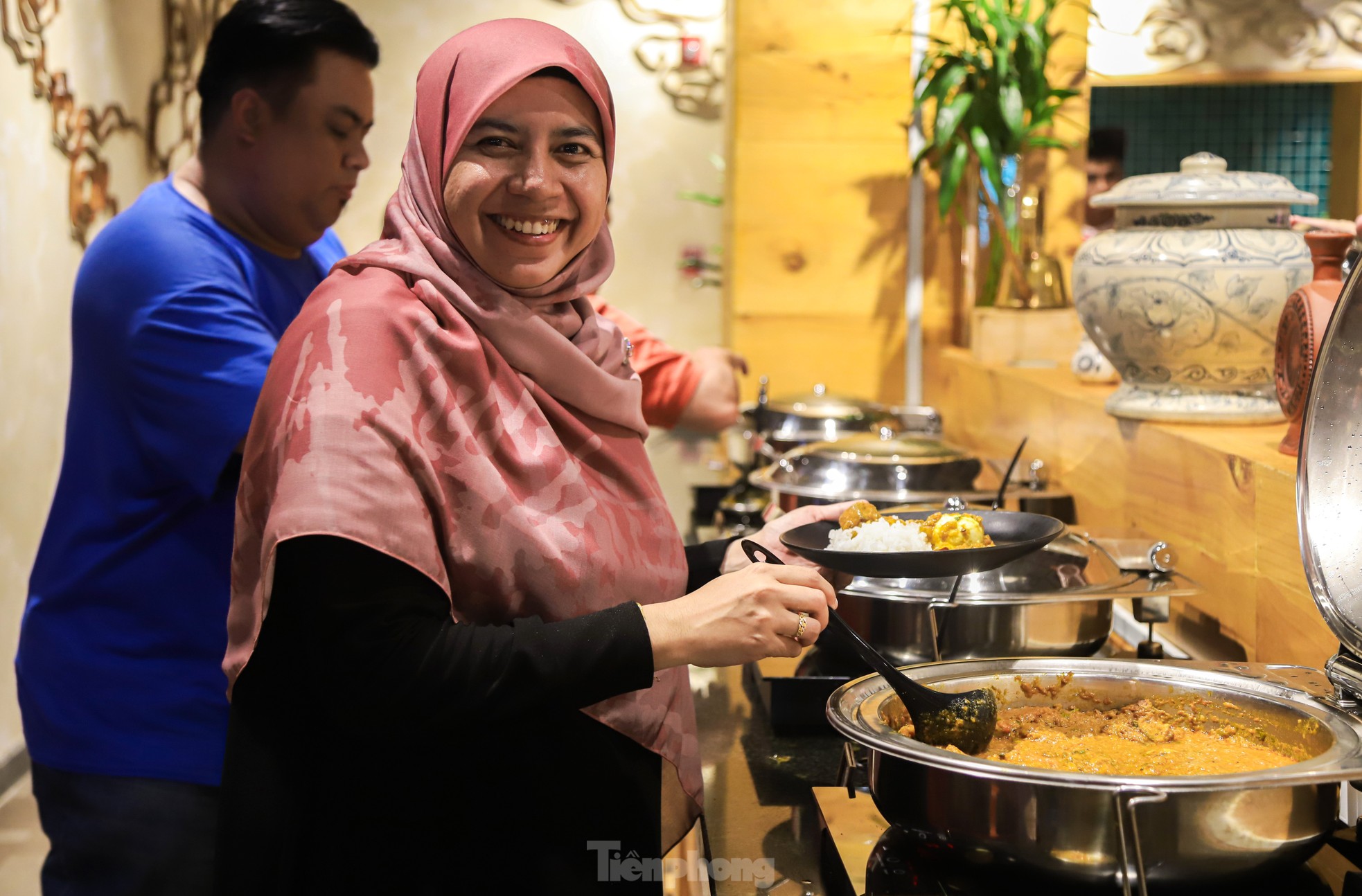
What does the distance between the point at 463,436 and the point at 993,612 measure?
575 mm

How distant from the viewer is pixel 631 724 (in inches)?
44.1

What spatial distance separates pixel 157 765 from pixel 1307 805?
4.11 ft

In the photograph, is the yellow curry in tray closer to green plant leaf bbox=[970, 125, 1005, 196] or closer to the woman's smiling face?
the woman's smiling face

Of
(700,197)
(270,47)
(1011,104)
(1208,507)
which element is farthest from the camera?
(700,197)

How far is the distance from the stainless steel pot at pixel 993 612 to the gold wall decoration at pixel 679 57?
15.2ft

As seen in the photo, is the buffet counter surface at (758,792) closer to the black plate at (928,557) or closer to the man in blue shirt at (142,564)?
the black plate at (928,557)

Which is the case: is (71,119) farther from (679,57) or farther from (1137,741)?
(1137,741)

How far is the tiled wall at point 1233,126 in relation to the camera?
502 centimetres

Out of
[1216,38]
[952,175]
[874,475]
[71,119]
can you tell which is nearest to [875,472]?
[874,475]

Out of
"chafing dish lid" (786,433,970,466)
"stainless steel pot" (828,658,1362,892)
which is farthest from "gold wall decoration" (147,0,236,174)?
"stainless steel pot" (828,658,1362,892)

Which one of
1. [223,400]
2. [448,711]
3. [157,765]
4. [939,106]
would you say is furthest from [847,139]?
[448,711]

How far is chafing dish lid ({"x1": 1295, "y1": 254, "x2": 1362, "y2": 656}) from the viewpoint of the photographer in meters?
0.94

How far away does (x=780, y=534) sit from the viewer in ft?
4.25

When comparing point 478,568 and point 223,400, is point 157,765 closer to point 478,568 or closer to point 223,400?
point 223,400
